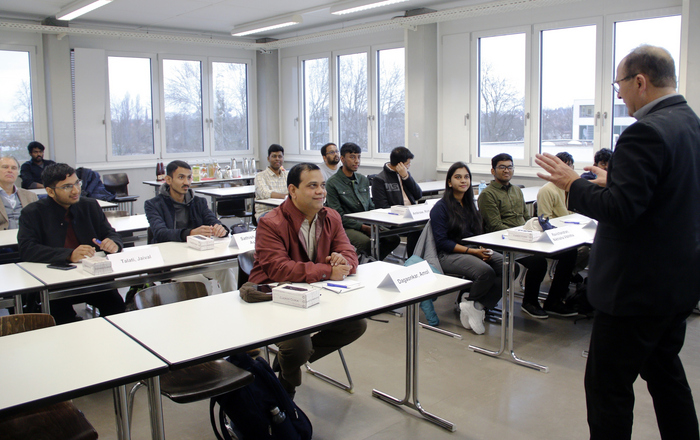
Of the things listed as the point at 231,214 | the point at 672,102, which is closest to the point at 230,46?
the point at 231,214

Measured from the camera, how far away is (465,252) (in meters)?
3.99

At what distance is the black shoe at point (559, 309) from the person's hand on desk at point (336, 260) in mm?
2293

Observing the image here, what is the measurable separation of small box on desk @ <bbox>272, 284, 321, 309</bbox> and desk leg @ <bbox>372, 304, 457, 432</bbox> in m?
0.54

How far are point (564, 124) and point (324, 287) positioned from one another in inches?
211

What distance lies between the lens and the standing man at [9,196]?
4301 millimetres

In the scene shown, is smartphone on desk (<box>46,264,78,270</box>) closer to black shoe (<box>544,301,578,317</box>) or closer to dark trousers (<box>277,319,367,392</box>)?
dark trousers (<box>277,319,367,392</box>)

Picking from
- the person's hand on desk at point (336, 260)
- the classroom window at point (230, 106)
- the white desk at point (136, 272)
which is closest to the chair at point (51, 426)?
the white desk at point (136, 272)

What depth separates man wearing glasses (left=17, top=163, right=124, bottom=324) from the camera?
123 inches

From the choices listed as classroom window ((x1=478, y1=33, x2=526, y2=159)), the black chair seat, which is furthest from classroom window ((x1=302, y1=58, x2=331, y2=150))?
the black chair seat

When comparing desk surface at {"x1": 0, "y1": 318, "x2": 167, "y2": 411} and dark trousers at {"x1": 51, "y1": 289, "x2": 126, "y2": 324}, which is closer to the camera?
desk surface at {"x1": 0, "y1": 318, "x2": 167, "y2": 411}

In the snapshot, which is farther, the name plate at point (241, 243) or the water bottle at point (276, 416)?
the name plate at point (241, 243)

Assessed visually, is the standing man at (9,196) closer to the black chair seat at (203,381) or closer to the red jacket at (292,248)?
the red jacket at (292,248)

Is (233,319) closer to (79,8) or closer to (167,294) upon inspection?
(167,294)

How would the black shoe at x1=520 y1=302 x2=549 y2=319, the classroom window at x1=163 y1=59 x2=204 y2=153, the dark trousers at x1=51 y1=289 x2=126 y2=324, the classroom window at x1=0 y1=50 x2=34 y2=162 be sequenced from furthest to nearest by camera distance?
1. the classroom window at x1=163 y1=59 x2=204 y2=153
2. the classroom window at x1=0 y1=50 x2=34 y2=162
3. the black shoe at x1=520 y1=302 x2=549 y2=319
4. the dark trousers at x1=51 y1=289 x2=126 y2=324
